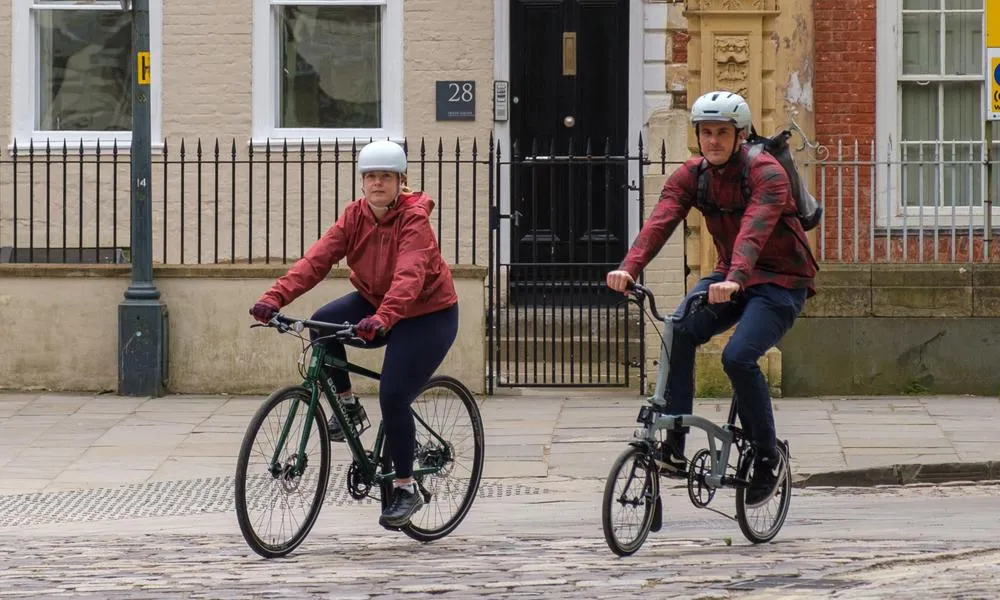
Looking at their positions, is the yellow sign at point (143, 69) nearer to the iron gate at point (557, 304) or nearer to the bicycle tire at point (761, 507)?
the iron gate at point (557, 304)

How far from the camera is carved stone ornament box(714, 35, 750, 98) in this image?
12.8 meters

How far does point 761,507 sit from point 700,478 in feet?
1.31

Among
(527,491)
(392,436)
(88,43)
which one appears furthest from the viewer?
(88,43)

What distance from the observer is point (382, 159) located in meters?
7.42

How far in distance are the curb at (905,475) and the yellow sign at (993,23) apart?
3.82 meters

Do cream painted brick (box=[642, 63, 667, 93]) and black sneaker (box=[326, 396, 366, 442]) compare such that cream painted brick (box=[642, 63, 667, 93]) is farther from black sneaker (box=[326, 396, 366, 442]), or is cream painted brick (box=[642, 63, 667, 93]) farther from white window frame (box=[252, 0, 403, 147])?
black sneaker (box=[326, 396, 366, 442])

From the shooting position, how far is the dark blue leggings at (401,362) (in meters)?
7.41

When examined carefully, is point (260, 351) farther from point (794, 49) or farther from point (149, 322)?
point (794, 49)

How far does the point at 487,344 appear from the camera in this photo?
12844mm

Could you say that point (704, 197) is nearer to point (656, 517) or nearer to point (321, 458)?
point (656, 517)

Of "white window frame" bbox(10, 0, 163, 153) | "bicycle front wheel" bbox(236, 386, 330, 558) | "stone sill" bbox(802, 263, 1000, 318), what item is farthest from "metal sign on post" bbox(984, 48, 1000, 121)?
"bicycle front wheel" bbox(236, 386, 330, 558)

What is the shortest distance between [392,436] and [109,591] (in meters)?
1.41

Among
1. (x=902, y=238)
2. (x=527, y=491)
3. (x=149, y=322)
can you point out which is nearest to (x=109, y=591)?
(x=527, y=491)

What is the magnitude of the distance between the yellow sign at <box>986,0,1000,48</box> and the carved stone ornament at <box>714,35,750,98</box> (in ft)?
5.46
